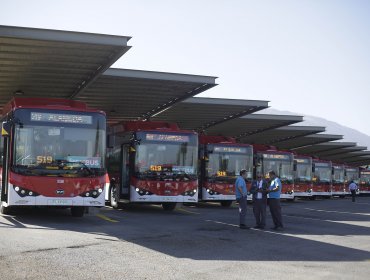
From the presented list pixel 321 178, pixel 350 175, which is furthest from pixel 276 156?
pixel 350 175

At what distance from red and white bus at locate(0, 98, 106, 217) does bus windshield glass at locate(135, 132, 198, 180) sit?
3.81 metres

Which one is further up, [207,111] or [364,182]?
[207,111]

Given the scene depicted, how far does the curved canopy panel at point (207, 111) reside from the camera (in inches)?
1068

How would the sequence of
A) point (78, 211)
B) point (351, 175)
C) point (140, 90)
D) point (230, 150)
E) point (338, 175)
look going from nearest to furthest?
point (78, 211) → point (230, 150) → point (140, 90) → point (338, 175) → point (351, 175)

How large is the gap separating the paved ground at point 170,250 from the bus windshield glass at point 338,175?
26.5 metres

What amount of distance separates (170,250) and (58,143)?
17.6 ft

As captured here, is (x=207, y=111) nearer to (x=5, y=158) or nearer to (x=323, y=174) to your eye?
(x=323, y=174)

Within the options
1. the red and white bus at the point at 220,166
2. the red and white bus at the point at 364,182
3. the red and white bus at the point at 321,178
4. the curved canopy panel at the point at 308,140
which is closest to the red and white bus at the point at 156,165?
the red and white bus at the point at 220,166

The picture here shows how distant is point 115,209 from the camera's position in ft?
63.2

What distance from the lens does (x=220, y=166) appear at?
22.4m

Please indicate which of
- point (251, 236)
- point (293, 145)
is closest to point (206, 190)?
point (251, 236)

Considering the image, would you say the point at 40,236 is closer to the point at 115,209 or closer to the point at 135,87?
the point at 115,209

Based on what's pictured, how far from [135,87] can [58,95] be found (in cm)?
371

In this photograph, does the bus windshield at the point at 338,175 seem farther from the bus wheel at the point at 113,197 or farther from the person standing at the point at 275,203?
→ the person standing at the point at 275,203
